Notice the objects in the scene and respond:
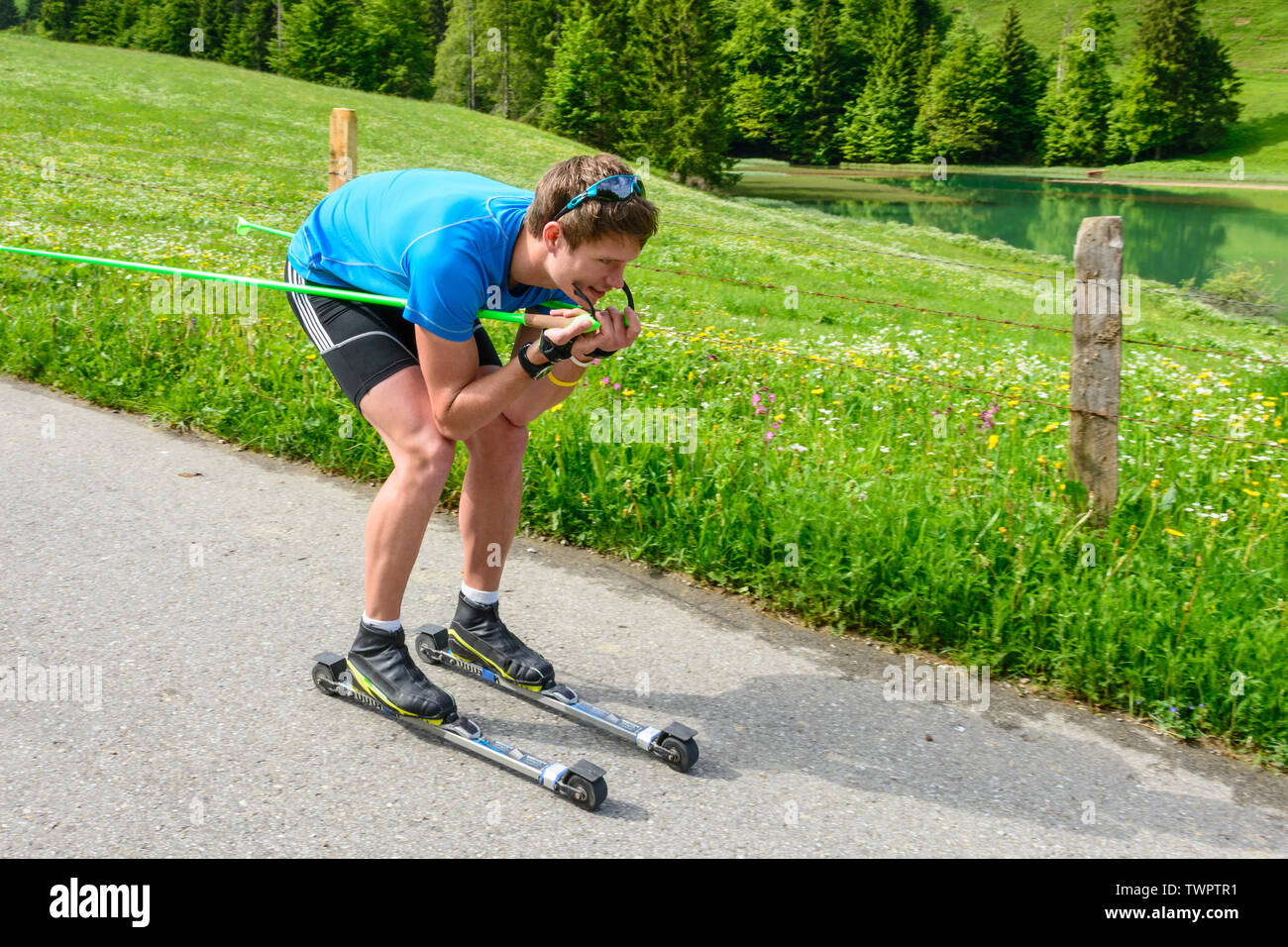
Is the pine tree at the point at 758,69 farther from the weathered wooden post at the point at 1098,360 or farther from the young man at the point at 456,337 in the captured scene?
the young man at the point at 456,337

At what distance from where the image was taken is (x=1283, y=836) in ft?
10.2

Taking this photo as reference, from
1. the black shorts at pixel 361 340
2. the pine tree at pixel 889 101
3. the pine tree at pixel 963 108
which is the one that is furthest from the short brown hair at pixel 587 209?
the pine tree at pixel 889 101

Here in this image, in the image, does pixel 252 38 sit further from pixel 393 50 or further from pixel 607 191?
pixel 607 191

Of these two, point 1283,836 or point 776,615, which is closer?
point 1283,836

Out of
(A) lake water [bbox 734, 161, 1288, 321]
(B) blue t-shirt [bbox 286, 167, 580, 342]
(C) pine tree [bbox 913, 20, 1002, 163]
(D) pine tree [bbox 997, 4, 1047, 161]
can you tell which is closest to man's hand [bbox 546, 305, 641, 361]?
(B) blue t-shirt [bbox 286, 167, 580, 342]

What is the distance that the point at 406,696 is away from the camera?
345 centimetres

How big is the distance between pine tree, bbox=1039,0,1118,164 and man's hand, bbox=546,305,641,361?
298 feet

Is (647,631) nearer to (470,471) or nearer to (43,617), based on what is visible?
(470,471)

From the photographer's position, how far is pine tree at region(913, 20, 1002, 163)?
8600 centimetres

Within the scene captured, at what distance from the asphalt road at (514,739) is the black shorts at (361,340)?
3.54 ft

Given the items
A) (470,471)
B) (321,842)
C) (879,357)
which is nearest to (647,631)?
(470,471)

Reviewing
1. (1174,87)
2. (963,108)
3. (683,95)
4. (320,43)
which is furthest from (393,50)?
(1174,87)
